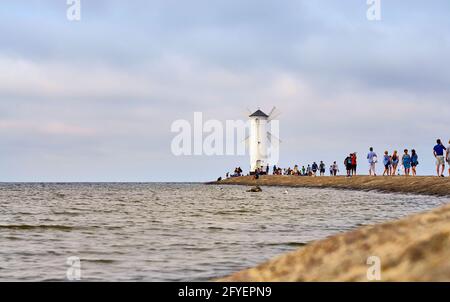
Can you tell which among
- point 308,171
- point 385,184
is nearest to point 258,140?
point 308,171

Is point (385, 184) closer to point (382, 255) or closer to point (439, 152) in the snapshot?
point (439, 152)

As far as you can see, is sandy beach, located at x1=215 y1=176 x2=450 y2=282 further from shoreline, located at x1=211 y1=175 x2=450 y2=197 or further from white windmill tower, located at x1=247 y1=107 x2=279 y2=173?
white windmill tower, located at x1=247 y1=107 x2=279 y2=173

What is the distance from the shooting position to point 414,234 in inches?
181

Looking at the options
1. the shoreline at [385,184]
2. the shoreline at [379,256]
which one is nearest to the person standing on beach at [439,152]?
the shoreline at [385,184]

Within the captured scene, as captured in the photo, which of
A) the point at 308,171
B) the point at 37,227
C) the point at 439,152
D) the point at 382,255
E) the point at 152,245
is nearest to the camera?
the point at 382,255

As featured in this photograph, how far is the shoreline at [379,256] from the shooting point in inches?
163

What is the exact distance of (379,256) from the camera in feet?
15.0

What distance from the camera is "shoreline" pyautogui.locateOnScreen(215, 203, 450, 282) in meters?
4.13

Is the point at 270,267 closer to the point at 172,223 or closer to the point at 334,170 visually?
the point at 172,223

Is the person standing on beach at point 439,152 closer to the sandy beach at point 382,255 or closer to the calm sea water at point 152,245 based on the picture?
the calm sea water at point 152,245

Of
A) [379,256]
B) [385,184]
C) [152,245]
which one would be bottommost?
[152,245]

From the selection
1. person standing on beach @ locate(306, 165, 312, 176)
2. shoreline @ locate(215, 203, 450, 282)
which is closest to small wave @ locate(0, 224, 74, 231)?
shoreline @ locate(215, 203, 450, 282)

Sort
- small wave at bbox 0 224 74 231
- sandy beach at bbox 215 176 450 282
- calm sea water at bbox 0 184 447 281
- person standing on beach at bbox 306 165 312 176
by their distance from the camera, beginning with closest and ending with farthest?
sandy beach at bbox 215 176 450 282 < calm sea water at bbox 0 184 447 281 < small wave at bbox 0 224 74 231 < person standing on beach at bbox 306 165 312 176

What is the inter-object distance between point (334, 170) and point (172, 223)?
61180 mm
